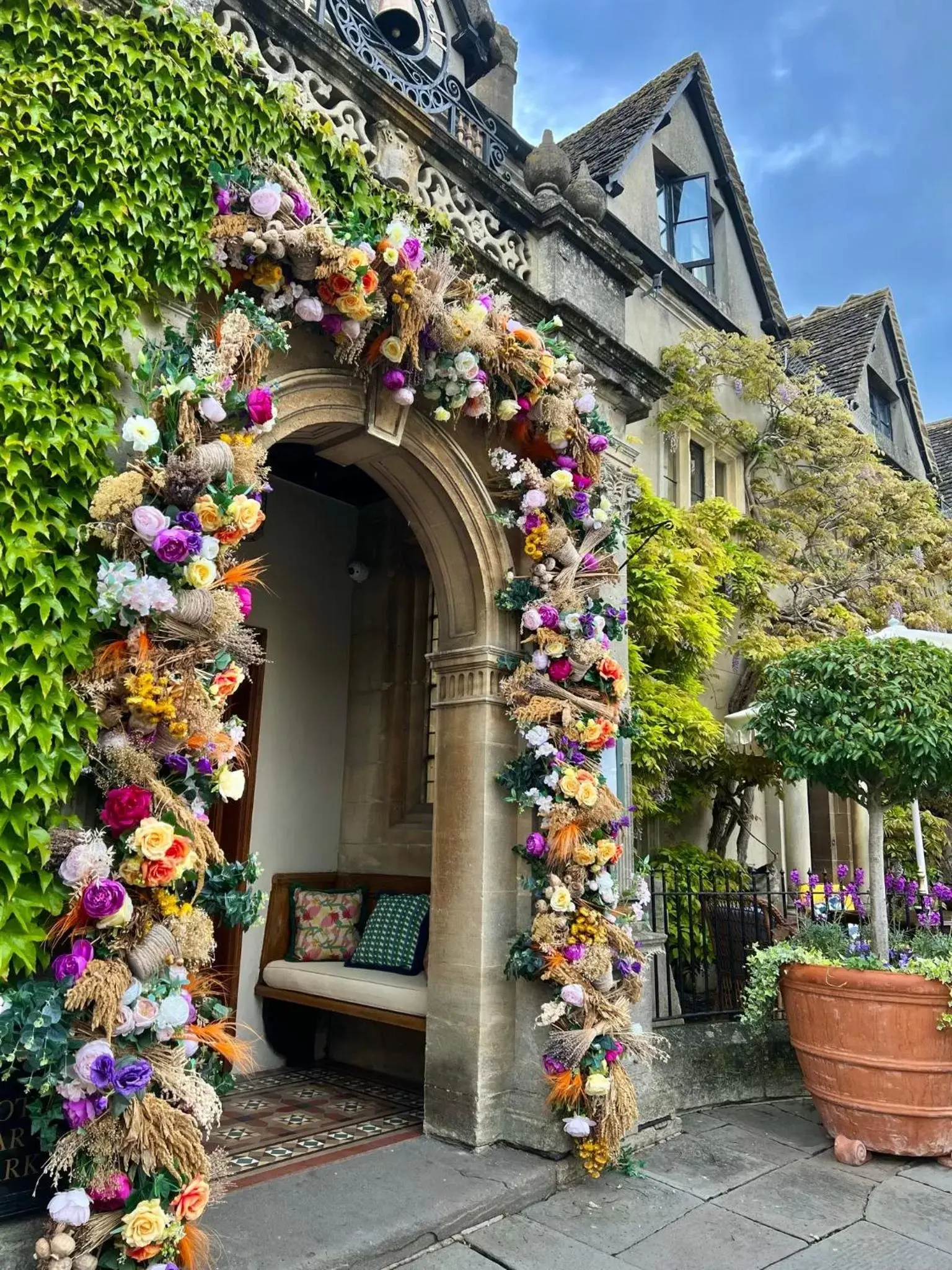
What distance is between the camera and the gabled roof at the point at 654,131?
10250 mm

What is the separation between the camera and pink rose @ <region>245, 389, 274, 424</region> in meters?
3.35

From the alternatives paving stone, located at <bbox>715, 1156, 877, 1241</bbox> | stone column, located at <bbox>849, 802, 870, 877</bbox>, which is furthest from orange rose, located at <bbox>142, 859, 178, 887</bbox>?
stone column, located at <bbox>849, 802, 870, 877</bbox>

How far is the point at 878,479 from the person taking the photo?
11305 mm

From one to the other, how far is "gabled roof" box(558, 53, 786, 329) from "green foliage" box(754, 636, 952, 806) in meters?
6.60

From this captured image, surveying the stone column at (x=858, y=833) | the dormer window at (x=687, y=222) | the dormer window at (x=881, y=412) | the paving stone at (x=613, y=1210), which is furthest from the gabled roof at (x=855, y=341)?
the paving stone at (x=613, y=1210)

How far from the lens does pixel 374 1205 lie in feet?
12.1

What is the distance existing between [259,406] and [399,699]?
11.3 ft

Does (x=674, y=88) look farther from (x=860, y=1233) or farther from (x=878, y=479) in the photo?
(x=860, y=1233)

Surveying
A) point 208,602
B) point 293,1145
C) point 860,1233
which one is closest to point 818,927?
point 860,1233

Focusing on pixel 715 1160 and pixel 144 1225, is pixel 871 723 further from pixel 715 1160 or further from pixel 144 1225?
pixel 144 1225

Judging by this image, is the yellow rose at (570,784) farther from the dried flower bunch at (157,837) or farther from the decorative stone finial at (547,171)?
the decorative stone finial at (547,171)

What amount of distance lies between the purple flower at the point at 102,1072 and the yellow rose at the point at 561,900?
2335 mm

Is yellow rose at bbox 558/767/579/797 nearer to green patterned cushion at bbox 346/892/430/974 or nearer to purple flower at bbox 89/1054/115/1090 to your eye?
green patterned cushion at bbox 346/892/430/974

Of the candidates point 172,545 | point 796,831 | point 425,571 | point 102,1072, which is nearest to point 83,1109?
point 102,1072
